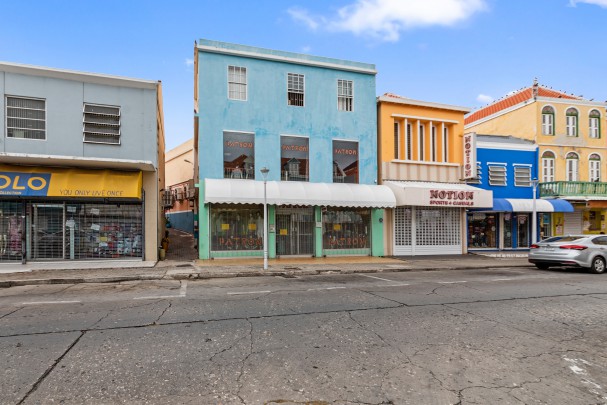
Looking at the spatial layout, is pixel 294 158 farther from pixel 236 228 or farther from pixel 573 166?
pixel 573 166

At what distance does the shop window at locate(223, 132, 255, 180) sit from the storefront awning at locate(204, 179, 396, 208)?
0.72 meters

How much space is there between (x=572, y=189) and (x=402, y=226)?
12043mm

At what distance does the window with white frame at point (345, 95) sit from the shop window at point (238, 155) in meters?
4.98

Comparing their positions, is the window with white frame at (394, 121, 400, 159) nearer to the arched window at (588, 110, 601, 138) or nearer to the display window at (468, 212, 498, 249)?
the display window at (468, 212, 498, 249)

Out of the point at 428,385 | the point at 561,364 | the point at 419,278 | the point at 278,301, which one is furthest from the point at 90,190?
the point at 561,364

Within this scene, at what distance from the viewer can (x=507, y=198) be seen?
21078mm

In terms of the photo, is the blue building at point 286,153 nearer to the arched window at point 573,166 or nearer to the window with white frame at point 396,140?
the window with white frame at point 396,140

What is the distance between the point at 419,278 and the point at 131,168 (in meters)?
12.2

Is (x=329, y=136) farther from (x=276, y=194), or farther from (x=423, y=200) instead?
(x=423, y=200)

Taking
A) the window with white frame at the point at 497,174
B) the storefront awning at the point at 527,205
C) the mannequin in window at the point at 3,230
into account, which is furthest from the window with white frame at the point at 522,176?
the mannequin in window at the point at 3,230

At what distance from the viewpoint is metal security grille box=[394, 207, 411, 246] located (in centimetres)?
1872

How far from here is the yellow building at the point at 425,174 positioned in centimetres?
1850

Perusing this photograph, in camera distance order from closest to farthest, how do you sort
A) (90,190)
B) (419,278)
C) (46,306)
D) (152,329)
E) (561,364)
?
1. (561,364)
2. (152,329)
3. (46,306)
4. (419,278)
5. (90,190)

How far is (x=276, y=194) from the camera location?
15477mm
